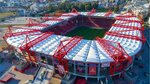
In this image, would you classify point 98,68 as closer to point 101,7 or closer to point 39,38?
point 39,38

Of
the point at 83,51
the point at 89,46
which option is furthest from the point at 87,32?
the point at 83,51

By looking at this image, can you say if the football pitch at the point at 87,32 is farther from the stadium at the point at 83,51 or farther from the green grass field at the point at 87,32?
the stadium at the point at 83,51

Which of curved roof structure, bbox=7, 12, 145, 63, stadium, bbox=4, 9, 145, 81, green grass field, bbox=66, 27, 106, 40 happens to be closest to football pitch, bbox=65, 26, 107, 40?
green grass field, bbox=66, 27, 106, 40

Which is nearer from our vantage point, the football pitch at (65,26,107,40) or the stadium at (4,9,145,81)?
the stadium at (4,9,145,81)

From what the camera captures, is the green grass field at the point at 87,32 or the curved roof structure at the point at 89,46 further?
the green grass field at the point at 87,32

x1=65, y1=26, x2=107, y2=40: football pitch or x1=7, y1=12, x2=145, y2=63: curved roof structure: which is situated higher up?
x1=7, y1=12, x2=145, y2=63: curved roof structure

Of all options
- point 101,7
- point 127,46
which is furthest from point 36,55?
point 101,7

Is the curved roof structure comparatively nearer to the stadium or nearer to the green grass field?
the stadium

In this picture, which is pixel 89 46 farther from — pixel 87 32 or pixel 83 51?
pixel 87 32

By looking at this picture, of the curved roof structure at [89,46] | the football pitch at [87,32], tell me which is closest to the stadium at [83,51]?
the curved roof structure at [89,46]
